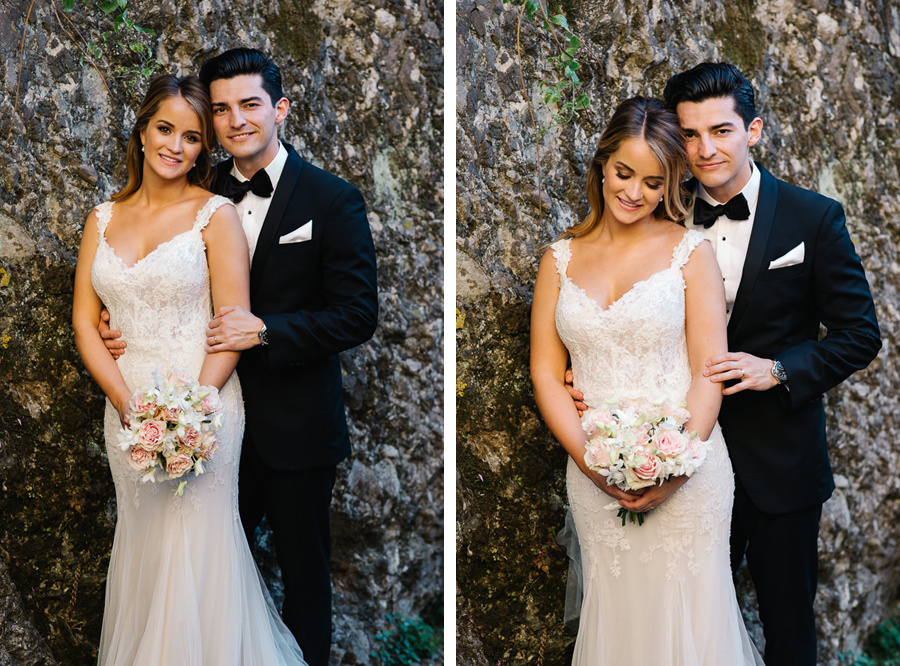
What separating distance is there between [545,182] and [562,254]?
2.16 feet

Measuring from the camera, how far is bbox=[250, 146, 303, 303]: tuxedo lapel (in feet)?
11.2

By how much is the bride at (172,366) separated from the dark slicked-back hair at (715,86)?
196 cm

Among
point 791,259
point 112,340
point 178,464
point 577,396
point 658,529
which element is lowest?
point 658,529

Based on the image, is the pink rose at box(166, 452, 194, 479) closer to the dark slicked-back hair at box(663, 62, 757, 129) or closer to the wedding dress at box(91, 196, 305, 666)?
the wedding dress at box(91, 196, 305, 666)

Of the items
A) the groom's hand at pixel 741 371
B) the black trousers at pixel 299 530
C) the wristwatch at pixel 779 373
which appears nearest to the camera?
the groom's hand at pixel 741 371

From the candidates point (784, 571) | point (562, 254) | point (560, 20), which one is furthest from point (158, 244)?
point (784, 571)

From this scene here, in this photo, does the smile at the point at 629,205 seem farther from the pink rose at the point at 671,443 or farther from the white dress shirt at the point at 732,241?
the pink rose at the point at 671,443

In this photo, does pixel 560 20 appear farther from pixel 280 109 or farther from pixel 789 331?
pixel 789 331

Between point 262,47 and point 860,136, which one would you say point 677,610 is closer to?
point 860,136

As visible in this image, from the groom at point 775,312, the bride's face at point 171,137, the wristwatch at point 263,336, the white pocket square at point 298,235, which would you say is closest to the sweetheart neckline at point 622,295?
the groom at point 775,312

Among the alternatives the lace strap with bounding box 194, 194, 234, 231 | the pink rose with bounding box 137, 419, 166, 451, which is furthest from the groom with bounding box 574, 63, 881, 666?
the pink rose with bounding box 137, 419, 166, 451

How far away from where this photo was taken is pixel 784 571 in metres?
3.31

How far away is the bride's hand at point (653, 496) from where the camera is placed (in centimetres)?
299

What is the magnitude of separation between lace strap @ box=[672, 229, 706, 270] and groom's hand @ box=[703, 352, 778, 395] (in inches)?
15.4
